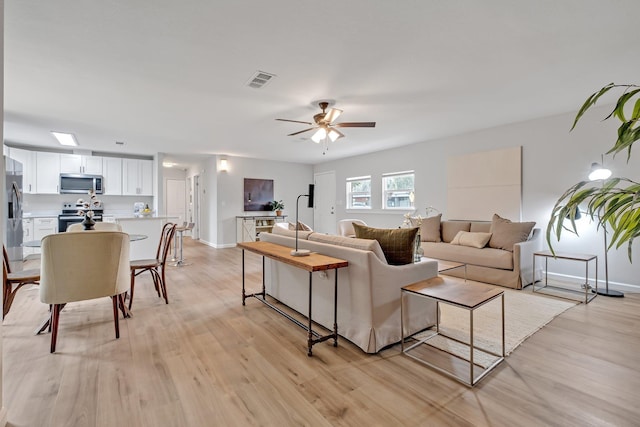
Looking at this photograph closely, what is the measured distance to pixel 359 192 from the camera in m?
7.96

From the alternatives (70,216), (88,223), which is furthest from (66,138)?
(88,223)

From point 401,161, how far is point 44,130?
6.60 meters

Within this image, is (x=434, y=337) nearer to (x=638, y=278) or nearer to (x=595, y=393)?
(x=595, y=393)

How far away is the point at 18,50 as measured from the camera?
253cm

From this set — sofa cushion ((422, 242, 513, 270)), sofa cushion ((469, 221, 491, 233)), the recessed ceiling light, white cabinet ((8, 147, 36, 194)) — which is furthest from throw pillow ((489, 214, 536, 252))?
white cabinet ((8, 147, 36, 194))

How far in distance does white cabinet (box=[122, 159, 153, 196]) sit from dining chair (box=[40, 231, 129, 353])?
5396 millimetres

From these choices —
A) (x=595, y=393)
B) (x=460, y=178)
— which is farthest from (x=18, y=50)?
(x=460, y=178)

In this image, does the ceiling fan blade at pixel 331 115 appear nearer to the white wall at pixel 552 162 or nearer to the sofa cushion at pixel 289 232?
the sofa cushion at pixel 289 232

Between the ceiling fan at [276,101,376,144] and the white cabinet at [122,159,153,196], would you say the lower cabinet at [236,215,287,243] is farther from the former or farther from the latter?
the ceiling fan at [276,101,376,144]

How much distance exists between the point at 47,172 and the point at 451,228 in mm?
8127

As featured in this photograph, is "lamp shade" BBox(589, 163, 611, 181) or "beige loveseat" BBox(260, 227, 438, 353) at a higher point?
"lamp shade" BBox(589, 163, 611, 181)

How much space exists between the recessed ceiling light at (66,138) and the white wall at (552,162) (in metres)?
6.65

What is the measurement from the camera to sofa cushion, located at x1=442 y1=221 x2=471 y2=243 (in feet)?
16.8

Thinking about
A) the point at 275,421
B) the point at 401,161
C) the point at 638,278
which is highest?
the point at 401,161
